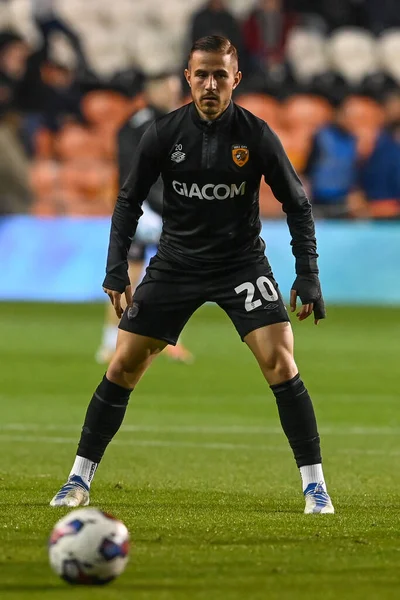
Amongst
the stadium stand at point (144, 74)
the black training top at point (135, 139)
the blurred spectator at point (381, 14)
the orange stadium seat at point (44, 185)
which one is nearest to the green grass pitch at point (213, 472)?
the black training top at point (135, 139)

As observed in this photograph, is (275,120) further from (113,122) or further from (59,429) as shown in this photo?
(59,429)

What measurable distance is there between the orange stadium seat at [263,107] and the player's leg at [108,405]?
1665 cm

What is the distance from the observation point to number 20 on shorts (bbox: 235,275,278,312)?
666cm

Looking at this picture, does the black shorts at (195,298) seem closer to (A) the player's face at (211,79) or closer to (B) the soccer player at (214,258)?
(B) the soccer player at (214,258)

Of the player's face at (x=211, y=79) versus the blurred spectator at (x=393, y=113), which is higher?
the blurred spectator at (x=393, y=113)

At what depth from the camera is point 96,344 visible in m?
15.4

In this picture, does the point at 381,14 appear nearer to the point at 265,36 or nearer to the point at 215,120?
the point at 265,36

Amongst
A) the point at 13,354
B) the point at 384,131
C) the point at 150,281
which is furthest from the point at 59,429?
the point at 384,131

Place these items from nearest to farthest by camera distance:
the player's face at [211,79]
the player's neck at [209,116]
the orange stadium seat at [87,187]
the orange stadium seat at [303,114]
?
the player's face at [211,79], the player's neck at [209,116], the orange stadium seat at [87,187], the orange stadium seat at [303,114]

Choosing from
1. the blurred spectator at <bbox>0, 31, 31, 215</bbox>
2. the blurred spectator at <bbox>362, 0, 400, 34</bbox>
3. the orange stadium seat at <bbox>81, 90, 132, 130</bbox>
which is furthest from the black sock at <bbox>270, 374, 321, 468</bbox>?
the blurred spectator at <bbox>362, 0, 400, 34</bbox>

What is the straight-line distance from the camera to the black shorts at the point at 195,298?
21.9ft

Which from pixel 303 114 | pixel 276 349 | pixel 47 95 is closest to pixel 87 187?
pixel 47 95

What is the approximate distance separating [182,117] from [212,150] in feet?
0.70

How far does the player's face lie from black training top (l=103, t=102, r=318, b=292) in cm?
11
